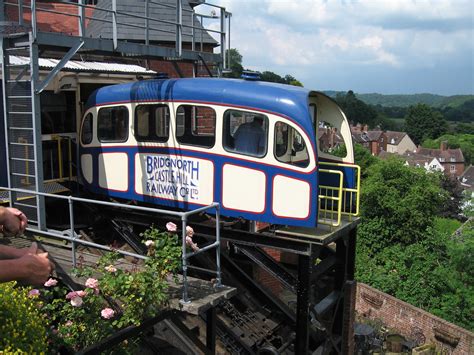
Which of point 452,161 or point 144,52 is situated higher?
point 144,52

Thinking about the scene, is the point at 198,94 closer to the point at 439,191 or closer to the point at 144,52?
the point at 144,52

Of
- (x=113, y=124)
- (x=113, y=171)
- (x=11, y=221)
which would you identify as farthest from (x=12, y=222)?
(x=113, y=124)

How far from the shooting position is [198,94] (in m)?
8.72

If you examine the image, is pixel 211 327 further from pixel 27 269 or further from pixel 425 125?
pixel 425 125

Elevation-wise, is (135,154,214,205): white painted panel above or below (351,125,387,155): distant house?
above

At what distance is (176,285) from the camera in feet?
20.3

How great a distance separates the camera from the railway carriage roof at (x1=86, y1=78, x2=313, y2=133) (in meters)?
7.87

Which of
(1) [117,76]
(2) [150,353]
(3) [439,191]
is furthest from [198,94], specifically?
(3) [439,191]

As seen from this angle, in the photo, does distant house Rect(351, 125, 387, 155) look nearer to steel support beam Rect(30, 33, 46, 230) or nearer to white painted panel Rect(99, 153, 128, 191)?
white painted panel Rect(99, 153, 128, 191)

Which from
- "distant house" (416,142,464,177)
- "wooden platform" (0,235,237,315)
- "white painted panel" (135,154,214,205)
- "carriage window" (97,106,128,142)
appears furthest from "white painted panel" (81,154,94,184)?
"distant house" (416,142,464,177)

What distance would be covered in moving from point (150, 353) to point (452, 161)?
4059 inches

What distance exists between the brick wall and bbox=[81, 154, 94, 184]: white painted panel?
599 inches

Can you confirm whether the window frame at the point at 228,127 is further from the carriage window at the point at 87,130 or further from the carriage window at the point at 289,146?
the carriage window at the point at 87,130

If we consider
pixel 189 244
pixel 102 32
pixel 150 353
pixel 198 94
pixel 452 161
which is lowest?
pixel 452 161
